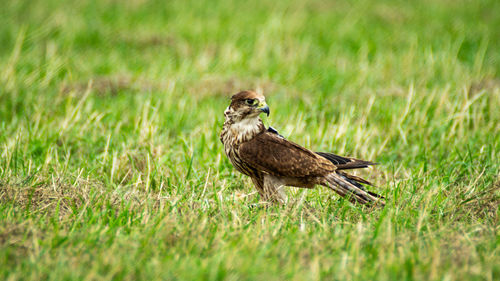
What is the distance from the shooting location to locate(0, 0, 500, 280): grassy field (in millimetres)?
2922

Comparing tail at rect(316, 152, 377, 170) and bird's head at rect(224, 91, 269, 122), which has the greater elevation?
bird's head at rect(224, 91, 269, 122)

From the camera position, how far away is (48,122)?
214 inches

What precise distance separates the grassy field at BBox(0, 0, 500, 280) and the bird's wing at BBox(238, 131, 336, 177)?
0.25 metres

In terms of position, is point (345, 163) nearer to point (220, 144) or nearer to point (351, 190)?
point (351, 190)

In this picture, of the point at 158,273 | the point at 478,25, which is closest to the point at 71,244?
the point at 158,273

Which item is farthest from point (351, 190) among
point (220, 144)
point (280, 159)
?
point (220, 144)

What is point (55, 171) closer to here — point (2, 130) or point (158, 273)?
point (2, 130)

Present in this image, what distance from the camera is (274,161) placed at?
3857 millimetres

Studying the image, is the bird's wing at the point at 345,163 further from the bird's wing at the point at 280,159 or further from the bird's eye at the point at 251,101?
the bird's eye at the point at 251,101

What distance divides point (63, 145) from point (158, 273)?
2.64 m

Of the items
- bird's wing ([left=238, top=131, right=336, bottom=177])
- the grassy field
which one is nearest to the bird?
bird's wing ([left=238, top=131, right=336, bottom=177])

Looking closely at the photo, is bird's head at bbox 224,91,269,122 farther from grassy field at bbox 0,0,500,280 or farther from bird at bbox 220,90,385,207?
grassy field at bbox 0,0,500,280

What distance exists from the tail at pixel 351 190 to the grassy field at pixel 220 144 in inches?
3.7

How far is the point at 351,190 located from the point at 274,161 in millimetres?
627
